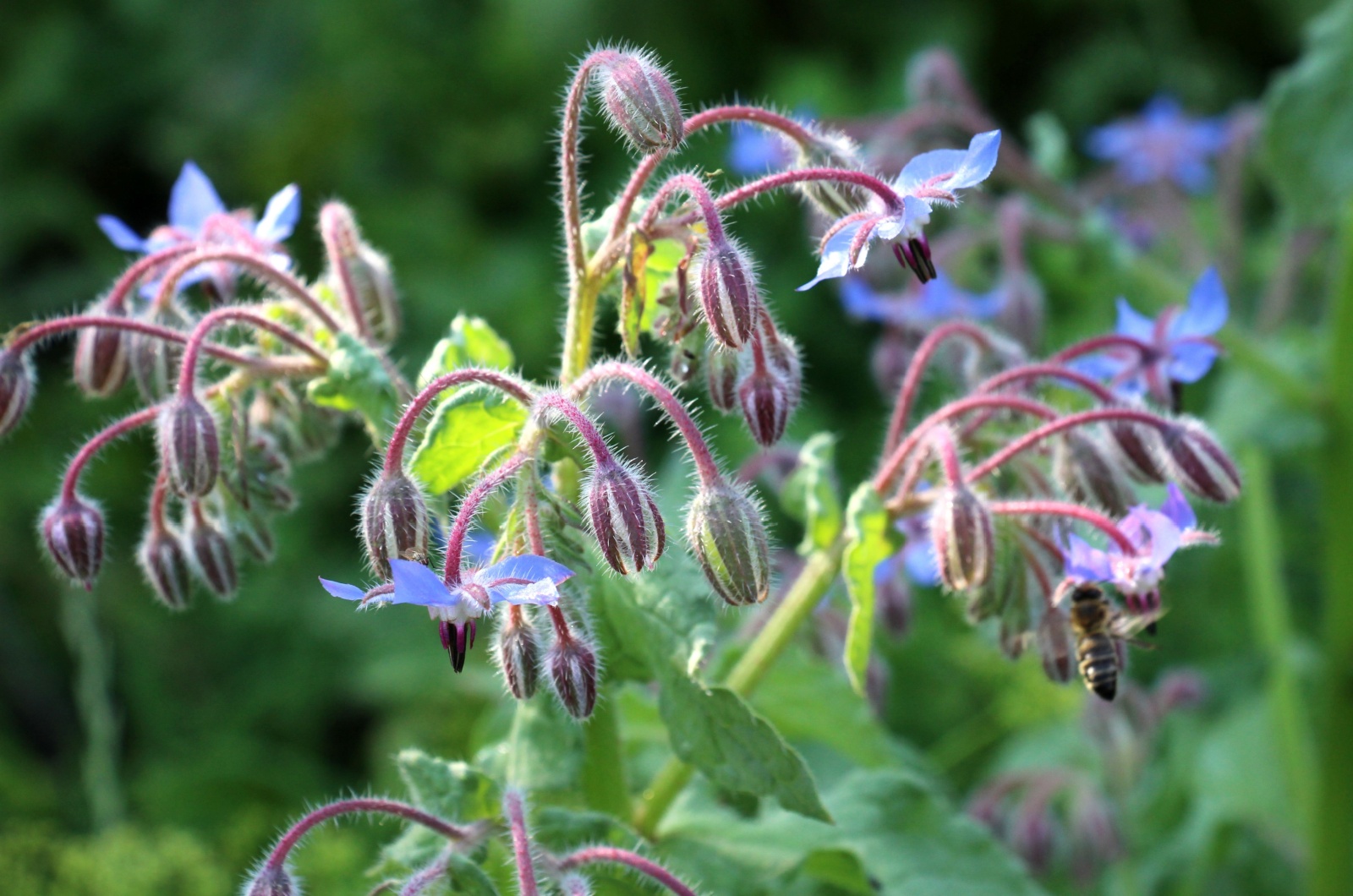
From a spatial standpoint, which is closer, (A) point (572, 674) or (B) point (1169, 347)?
(A) point (572, 674)

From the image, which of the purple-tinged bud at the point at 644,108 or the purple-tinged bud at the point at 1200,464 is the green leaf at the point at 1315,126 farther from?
the purple-tinged bud at the point at 644,108

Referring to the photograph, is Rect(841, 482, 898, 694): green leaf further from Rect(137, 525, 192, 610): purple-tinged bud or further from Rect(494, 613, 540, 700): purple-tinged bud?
Rect(137, 525, 192, 610): purple-tinged bud

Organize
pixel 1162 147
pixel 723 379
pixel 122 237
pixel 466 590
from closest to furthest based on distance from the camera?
pixel 466 590 → pixel 723 379 → pixel 122 237 → pixel 1162 147

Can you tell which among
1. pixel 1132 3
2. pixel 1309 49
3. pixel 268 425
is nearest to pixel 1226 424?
pixel 1309 49

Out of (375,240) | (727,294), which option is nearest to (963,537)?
(727,294)

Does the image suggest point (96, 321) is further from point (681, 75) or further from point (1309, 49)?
point (681, 75)

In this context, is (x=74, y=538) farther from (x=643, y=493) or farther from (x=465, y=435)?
(x=643, y=493)
